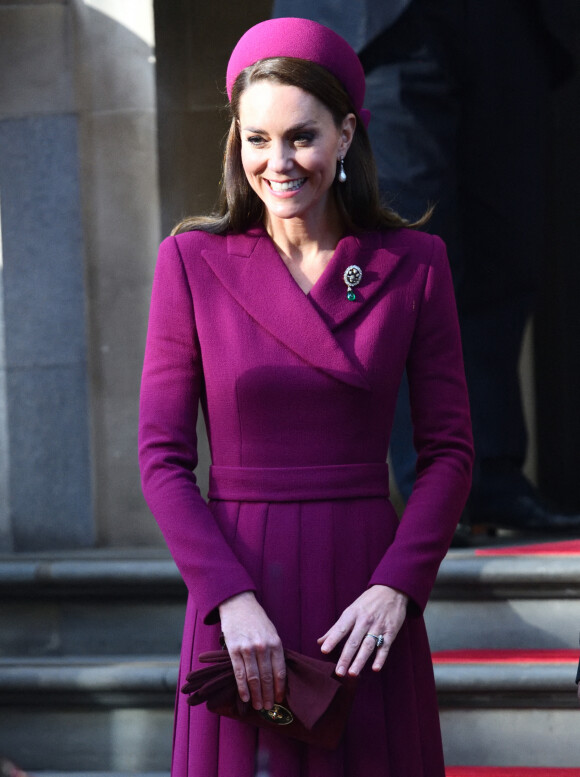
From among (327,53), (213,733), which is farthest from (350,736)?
(327,53)

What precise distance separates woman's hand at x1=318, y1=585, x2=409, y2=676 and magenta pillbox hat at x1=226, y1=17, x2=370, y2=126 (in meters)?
0.83

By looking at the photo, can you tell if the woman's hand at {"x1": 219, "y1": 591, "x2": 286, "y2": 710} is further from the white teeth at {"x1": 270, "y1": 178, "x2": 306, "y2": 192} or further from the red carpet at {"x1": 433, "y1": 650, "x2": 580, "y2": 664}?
the red carpet at {"x1": 433, "y1": 650, "x2": 580, "y2": 664}

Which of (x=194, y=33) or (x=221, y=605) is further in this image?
(x=194, y=33)

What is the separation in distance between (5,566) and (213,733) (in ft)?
6.04

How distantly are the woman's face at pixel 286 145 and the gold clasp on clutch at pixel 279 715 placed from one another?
79 centimetres

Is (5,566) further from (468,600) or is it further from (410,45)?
(410,45)

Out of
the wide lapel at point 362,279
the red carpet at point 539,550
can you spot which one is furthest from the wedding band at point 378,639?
the red carpet at point 539,550

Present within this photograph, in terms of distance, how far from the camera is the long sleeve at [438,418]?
1928 millimetres

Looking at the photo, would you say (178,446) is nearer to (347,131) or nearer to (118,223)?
(347,131)

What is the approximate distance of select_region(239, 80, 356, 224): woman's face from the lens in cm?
189

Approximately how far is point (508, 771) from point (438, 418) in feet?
4.71

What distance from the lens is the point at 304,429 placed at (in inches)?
75.5

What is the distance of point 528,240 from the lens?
4105 mm

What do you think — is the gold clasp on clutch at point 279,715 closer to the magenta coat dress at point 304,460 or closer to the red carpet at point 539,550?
the magenta coat dress at point 304,460
